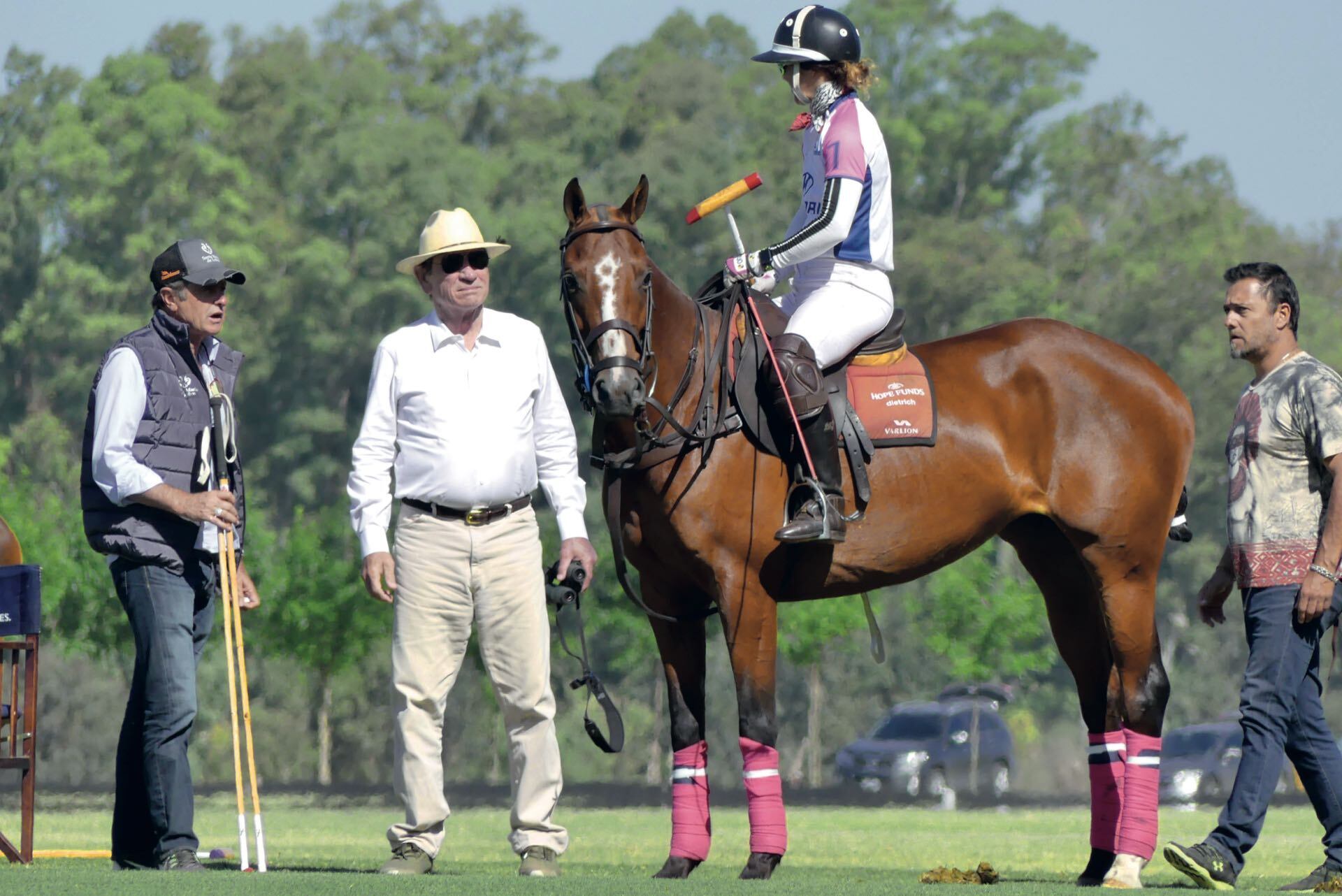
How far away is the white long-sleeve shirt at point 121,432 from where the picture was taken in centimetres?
841

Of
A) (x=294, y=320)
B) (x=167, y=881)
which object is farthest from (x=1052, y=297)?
(x=167, y=881)

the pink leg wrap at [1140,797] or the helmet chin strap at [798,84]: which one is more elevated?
the helmet chin strap at [798,84]

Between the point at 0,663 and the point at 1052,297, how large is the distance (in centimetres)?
4561

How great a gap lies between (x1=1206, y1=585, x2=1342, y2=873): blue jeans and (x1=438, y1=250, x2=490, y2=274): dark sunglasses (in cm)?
360

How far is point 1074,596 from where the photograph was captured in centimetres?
1008

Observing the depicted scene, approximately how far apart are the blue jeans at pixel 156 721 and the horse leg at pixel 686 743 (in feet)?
6.63

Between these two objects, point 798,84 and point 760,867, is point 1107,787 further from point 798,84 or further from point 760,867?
point 798,84

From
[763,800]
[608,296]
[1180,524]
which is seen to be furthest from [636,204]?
[1180,524]

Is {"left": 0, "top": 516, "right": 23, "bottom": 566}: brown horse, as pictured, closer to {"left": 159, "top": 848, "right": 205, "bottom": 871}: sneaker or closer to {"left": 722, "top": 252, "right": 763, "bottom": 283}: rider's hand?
{"left": 159, "top": 848, "right": 205, "bottom": 871}: sneaker

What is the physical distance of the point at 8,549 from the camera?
984 centimetres

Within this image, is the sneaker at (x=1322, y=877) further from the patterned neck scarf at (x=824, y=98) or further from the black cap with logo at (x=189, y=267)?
the black cap with logo at (x=189, y=267)

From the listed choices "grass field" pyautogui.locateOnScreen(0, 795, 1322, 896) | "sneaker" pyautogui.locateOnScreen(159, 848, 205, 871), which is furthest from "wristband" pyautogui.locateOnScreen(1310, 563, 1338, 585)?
"sneaker" pyautogui.locateOnScreen(159, 848, 205, 871)

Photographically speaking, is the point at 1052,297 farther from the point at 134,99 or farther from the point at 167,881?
the point at 167,881

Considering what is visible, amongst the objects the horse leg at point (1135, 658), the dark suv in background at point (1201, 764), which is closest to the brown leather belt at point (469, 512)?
the horse leg at point (1135, 658)
